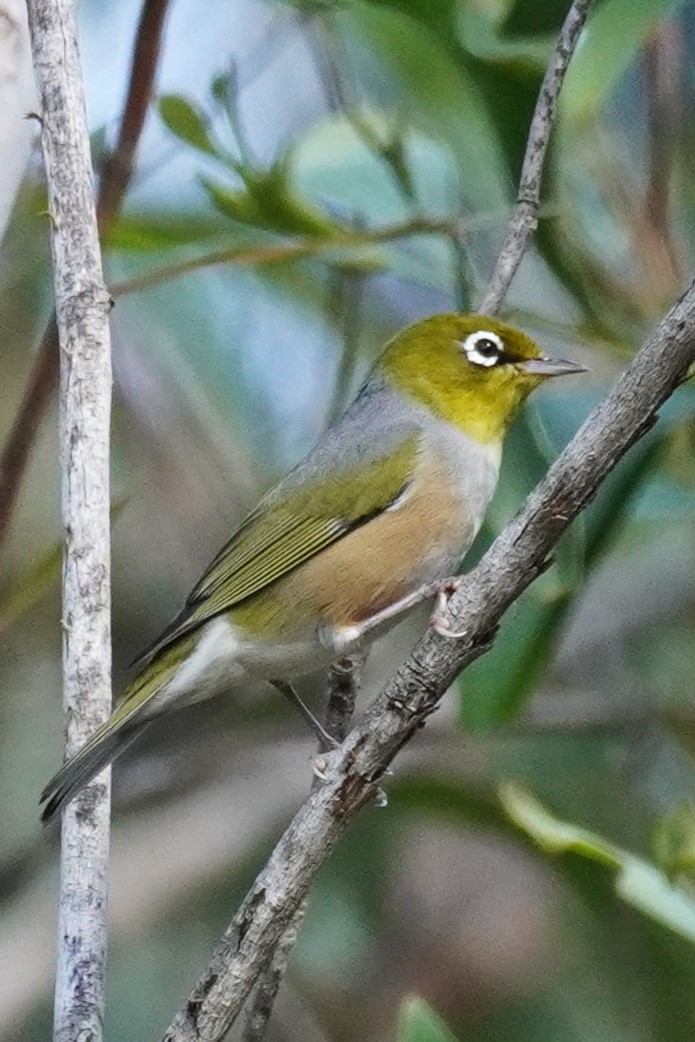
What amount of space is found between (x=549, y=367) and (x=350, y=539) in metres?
0.58

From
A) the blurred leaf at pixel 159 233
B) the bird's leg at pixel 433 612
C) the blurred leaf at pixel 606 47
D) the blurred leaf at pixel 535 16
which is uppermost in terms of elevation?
the blurred leaf at pixel 159 233

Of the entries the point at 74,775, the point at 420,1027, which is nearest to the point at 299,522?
the point at 74,775

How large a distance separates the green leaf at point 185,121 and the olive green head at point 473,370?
730 mm

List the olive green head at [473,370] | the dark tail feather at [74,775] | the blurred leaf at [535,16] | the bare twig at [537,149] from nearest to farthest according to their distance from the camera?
the dark tail feather at [74,775], the bare twig at [537,149], the blurred leaf at [535,16], the olive green head at [473,370]

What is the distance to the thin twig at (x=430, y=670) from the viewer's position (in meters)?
2.07

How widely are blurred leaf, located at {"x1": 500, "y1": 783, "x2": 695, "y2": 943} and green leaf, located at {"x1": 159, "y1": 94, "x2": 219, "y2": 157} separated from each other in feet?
5.17

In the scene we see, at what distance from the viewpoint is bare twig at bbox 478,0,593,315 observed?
9.94ft

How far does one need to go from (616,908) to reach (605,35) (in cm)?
197

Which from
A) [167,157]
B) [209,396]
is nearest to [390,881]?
[209,396]

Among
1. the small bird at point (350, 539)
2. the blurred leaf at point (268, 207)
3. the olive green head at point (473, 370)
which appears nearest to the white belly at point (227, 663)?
the small bird at point (350, 539)

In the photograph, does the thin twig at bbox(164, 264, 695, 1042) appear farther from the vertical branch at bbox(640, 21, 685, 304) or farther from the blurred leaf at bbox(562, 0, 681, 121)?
the vertical branch at bbox(640, 21, 685, 304)

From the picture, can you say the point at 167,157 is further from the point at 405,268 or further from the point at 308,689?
the point at 308,689

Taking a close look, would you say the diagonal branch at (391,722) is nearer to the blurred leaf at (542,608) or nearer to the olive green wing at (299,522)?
the blurred leaf at (542,608)

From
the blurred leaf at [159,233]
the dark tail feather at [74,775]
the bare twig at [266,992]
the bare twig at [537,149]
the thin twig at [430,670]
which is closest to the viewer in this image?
the thin twig at [430,670]
